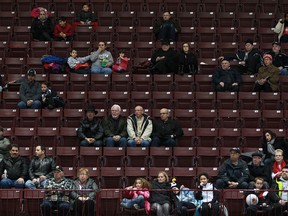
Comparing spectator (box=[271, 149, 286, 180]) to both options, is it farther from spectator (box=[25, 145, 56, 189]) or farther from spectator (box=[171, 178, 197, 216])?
spectator (box=[25, 145, 56, 189])

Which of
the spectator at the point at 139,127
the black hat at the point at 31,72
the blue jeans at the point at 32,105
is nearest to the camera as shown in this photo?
the spectator at the point at 139,127

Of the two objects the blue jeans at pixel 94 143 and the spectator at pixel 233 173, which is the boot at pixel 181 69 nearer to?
the blue jeans at pixel 94 143

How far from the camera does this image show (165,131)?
17922 millimetres

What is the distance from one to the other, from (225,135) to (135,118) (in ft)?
6.02

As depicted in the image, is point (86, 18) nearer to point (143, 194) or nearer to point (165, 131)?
point (165, 131)

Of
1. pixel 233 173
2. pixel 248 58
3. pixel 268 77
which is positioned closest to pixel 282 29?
pixel 248 58

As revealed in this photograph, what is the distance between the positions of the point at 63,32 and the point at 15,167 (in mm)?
5823

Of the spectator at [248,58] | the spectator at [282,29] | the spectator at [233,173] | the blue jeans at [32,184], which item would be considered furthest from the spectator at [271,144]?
the spectator at [282,29]

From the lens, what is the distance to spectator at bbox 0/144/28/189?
16031 millimetres

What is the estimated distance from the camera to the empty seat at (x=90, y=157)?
17422mm

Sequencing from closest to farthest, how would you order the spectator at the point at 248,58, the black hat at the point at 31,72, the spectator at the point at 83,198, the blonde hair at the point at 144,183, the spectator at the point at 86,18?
the spectator at the point at 83,198, the blonde hair at the point at 144,183, the black hat at the point at 31,72, the spectator at the point at 248,58, the spectator at the point at 86,18

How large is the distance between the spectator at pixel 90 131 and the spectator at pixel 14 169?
1612 mm

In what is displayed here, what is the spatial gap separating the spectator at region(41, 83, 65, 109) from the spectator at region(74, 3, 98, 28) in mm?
3302

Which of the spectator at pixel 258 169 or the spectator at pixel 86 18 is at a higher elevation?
the spectator at pixel 86 18
